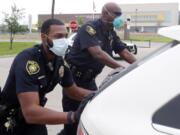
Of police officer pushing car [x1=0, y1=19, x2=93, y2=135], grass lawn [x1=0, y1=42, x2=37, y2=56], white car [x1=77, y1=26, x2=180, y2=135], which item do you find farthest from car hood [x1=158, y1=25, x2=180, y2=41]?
grass lawn [x1=0, y1=42, x2=37, y2=56]

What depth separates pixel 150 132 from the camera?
2160mm

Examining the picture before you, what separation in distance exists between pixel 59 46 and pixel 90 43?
53.0 inches

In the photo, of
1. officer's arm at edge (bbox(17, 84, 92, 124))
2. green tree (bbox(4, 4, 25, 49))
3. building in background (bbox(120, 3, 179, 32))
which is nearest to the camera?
officer's arm at edge (bbox(17, 84, 92, 124))

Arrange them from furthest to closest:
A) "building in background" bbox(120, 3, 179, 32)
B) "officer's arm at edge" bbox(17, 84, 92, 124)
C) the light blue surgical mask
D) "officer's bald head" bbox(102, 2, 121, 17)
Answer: "building in background" bbox(120, 3, 179, 32) < "officer's bald head" bbox(102, 2, 121, 17) < the light blue surgical mask < "officer's arm at edge" bbox(17, 84, 92, 124)

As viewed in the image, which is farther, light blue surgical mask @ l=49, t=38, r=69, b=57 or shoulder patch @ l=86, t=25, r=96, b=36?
shoulder patch @ l=86, t=25, r=96, b=36

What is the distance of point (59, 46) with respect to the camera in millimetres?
3598

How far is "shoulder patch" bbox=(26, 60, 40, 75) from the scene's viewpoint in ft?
11.2

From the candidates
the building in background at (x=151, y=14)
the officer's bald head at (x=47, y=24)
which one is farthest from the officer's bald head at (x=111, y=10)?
the building in background at (x=151, y=14)

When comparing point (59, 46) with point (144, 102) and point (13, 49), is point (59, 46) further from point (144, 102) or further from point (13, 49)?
point (13, 49)

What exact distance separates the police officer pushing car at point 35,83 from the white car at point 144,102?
0.78 meters

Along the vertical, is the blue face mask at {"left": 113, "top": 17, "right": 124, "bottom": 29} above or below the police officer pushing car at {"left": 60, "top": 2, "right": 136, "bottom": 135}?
above

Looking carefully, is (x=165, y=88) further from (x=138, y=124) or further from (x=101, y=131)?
(x=101, y=131)

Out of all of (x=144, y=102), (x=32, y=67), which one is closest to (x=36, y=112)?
(x=32, y=67)

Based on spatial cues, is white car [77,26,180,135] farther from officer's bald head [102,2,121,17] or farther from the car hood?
officer's bald head [102,2,121,17]
